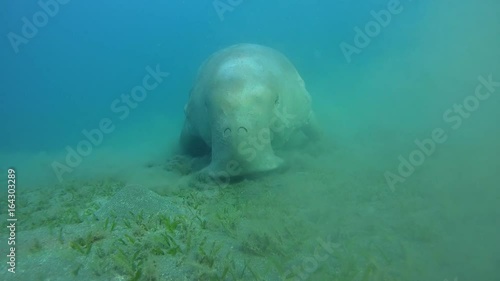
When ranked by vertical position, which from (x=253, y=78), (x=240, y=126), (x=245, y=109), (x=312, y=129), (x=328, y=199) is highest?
(x=253, y=78)

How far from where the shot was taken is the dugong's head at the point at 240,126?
5418 millimetres

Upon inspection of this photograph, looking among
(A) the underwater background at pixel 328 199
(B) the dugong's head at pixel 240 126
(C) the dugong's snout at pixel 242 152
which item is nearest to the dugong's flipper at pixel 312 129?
(A) the underwater background at pixel 328 199

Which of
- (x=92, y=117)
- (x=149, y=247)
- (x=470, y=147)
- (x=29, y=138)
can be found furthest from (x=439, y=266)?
(x=92, y=117)

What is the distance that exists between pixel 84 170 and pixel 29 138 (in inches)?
678

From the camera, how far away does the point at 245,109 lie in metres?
5.57

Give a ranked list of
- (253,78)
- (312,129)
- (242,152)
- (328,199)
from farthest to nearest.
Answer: (312,129), (253,78), (242,152), (328,199)

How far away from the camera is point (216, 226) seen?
4.19 meters

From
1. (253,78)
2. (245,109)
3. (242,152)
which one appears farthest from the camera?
(253,78)

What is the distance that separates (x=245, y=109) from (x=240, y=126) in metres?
0.33

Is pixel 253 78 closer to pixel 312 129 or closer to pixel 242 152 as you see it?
pixel 242 152

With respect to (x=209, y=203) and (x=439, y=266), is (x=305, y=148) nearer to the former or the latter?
(x=209, y=203)

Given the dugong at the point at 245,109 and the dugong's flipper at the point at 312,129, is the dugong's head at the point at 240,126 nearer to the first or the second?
the dugong at the point at 245,109

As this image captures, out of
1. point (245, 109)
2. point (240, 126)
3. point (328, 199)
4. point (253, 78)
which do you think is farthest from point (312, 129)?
point (328, 199)

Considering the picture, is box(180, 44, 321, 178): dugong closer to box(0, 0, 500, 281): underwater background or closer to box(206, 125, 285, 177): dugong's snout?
box(206, 125, 285, 177): dugong's snout
